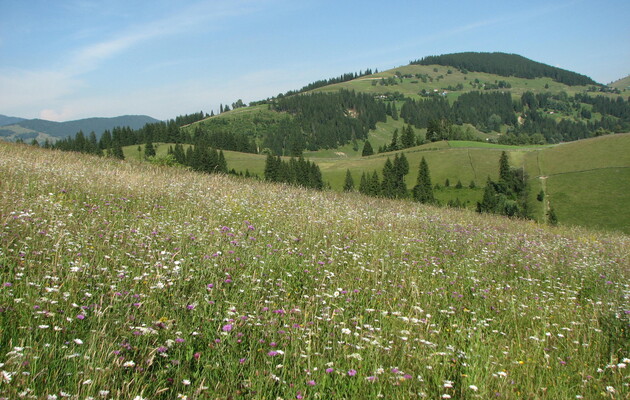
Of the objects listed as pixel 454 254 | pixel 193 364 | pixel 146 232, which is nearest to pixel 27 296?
pixel 193 364

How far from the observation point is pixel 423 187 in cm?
9506

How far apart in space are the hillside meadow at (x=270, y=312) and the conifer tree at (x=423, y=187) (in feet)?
272

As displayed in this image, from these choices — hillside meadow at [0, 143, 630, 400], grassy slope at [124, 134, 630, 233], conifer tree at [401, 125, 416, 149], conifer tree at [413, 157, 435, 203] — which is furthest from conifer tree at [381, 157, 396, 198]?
hillside meadow at [0, 143, 630, 400]

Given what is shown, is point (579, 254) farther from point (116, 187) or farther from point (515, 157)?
point (515, 157)

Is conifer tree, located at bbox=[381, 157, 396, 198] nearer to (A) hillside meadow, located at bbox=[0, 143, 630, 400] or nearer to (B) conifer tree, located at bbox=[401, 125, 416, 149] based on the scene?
(B) conifer tree, located at bbox=[401, 125, 416, 149]

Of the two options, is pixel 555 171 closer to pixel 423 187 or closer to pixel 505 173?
pixel 505 173

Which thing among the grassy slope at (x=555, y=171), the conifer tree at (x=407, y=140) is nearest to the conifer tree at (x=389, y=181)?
the grassy slope at (x=555, y=171)

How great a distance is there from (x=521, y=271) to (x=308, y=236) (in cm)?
462

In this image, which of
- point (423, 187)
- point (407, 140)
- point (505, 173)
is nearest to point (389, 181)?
point (423, 187)

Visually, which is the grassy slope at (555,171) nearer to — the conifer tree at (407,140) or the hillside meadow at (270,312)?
the conifer tree at (407,140)

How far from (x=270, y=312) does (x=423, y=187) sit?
95.3 m

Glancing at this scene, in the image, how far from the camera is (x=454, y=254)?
8383 millimetres

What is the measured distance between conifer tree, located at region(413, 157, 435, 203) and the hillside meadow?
83.0m

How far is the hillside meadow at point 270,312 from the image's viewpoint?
3.04 m
